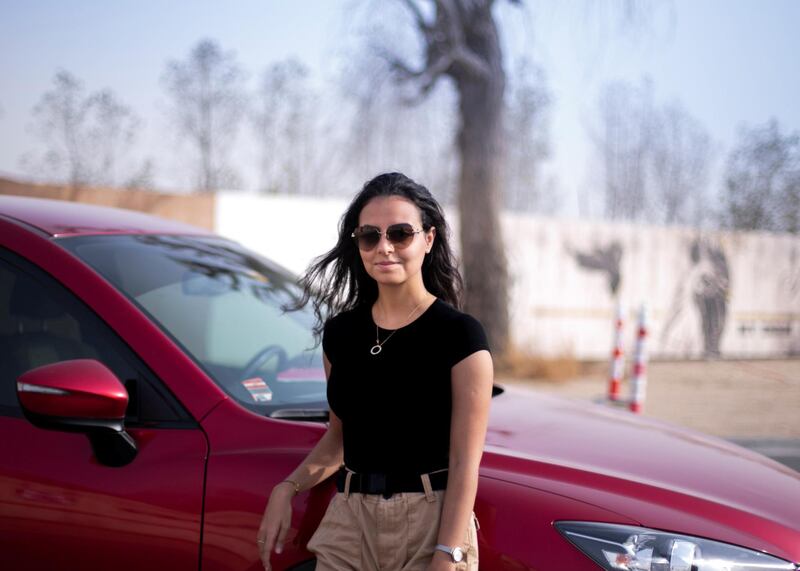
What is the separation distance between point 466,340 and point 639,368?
6.51 meters

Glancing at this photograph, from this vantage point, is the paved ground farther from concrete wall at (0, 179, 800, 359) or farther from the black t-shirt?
the black t-shirt

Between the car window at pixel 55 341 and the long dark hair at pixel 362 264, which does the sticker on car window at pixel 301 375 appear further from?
the car window at pixel 55 341

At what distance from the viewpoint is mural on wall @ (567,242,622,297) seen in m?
15.1

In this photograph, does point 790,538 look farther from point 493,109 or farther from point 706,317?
point 706,317

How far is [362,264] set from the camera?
2.14m

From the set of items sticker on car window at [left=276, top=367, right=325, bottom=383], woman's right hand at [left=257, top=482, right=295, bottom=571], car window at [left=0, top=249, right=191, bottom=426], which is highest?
car window at [left=0, top=249, right=191, bottom=426]

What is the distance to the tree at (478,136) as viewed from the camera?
1198 cm

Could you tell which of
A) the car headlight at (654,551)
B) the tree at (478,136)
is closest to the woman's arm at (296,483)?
the car headlight at (654,551)

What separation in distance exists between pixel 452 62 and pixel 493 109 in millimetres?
948

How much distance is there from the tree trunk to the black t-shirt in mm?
10210

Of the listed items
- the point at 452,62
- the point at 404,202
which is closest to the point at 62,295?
the point at 404,202


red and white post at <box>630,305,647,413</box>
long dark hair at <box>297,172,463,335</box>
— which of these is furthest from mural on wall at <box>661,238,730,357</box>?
long dark hair at <box>297,172,463,335</box>

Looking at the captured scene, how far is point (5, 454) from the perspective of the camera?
7.06 feet

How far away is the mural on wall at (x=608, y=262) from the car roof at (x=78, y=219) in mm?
12678
